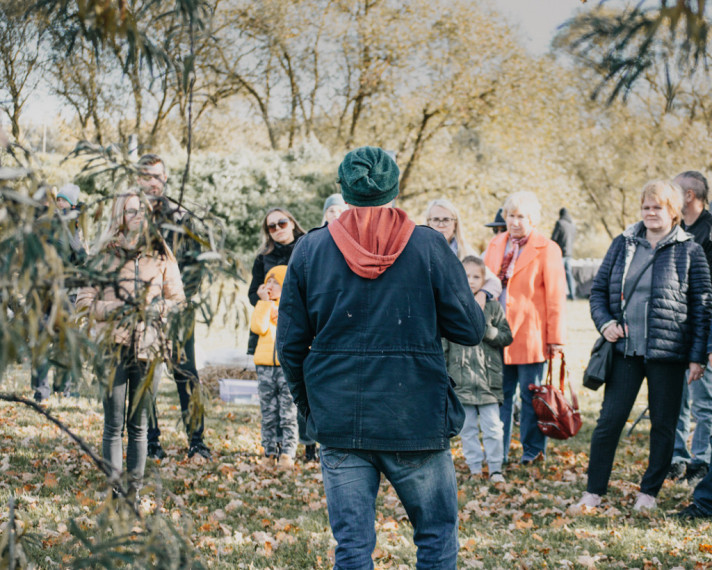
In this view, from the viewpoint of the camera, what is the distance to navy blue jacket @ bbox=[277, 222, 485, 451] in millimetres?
2523

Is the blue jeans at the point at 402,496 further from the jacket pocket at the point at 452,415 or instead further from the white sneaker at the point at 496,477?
the white sneaker at the point at 496,477

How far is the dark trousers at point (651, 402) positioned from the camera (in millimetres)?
4602

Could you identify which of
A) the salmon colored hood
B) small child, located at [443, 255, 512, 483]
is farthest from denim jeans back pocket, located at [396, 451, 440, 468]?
small child, located at [443, 255, 512, 483]

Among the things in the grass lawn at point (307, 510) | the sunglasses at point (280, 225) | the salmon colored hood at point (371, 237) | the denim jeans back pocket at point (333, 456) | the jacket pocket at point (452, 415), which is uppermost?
the sunglasses at point (280, 225)

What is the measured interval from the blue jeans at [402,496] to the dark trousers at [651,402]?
2449mm

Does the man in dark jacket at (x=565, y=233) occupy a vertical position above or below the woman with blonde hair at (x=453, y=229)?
above

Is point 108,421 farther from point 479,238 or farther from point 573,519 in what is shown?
point 479,238

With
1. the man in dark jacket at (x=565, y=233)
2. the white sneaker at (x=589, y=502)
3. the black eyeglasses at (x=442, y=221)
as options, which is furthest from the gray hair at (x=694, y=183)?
the man in dark jacket at (x=565, y=233)

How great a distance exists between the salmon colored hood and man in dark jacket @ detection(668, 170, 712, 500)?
349 cm

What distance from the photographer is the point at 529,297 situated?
592 cm

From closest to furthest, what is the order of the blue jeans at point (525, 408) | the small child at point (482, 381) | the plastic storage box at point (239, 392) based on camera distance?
1. the small child at point (482, 381)
2. the blue jeans at point (525, 408)
3. the plastic storage box at point (239, 392)

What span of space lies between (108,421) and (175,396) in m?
4.45

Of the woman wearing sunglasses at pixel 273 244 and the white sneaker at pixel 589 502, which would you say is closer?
the white sneaker at pixel 589 502

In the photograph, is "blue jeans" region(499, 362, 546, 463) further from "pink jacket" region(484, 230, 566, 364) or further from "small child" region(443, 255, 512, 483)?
"small child" region(443, 255, 512, 483)
